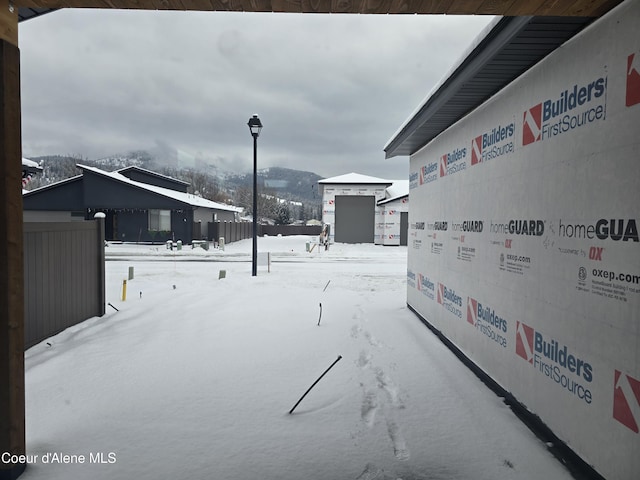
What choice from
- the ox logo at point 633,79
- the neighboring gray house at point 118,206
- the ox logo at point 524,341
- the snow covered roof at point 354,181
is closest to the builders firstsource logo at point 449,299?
the ox logo at point 524,341

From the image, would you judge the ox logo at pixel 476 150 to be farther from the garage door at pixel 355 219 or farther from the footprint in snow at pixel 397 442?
the garage door at pixel 355 219

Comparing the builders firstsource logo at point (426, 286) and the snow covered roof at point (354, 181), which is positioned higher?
the snow covered roof at point (354, 181)

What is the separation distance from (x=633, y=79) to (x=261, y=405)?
4.51 metres

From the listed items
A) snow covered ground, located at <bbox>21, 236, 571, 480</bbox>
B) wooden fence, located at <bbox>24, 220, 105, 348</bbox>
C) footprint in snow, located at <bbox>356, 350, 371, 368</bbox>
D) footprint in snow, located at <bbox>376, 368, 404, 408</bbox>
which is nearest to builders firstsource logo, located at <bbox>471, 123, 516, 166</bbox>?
snow covered ground, located at <bbox>21, 236, 571, 480</bbox>

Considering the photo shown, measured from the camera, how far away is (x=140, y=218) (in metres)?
31.9

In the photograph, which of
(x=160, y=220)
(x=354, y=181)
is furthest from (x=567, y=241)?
(x=160, y=220)

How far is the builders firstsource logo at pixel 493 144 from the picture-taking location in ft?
15.2

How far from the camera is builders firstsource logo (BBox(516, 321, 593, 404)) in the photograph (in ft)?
10.6

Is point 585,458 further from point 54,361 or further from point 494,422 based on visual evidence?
point 54,361

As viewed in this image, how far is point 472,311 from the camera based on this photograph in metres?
5.76

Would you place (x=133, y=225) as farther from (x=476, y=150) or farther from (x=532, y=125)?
(x=532, y=125)

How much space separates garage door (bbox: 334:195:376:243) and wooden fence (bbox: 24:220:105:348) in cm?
2789

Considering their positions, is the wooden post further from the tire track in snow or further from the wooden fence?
the wooden fence

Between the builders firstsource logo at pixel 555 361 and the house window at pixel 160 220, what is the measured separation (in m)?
31.8
